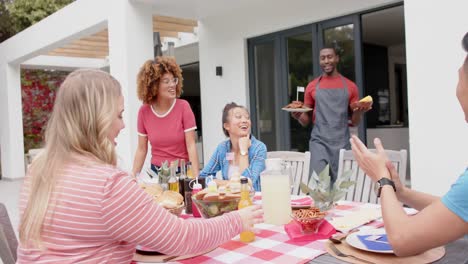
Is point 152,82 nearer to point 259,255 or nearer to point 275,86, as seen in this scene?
point 259,255

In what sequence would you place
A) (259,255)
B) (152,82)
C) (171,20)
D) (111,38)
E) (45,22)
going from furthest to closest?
(45,22) → (171,20) → (111,38) → (152,82) → (259,255)

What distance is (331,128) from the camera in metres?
3.57

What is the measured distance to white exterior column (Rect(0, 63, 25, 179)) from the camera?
911 cm

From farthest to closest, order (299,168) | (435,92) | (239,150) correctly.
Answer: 1. (435,92)
2. (299,168)
3. (239,150)

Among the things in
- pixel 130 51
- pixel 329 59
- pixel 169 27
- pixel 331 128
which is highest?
pixel 169 27

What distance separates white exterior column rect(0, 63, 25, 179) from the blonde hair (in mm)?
9200

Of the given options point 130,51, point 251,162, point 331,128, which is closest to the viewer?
point 251,162

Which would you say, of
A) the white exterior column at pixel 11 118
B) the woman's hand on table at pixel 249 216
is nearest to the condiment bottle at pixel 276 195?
the woman's hand on table at pixel 249 216

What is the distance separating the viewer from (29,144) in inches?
424

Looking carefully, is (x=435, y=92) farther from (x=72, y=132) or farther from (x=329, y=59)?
(x=72, y=132)

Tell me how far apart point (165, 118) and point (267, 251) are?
5.91ft

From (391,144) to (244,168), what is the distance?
478 centimetres

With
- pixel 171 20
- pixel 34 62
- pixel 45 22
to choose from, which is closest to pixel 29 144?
pixel 34 62

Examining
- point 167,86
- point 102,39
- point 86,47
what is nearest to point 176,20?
point 102,39
